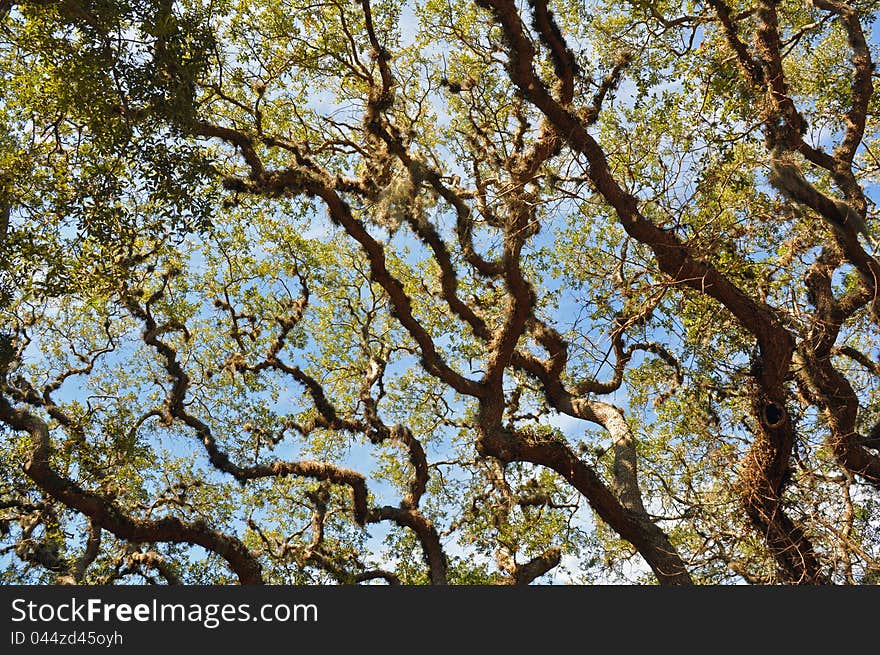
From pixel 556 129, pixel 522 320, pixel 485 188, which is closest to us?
pixel 556 129

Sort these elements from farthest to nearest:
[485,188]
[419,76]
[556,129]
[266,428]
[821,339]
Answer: [266,428] → [419,76] → [485,188] → [821,339] → [556,129]

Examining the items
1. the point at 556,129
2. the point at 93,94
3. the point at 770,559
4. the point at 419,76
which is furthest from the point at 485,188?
the point at 770,559

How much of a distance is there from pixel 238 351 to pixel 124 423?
226 cm

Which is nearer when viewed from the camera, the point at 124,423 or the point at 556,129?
the point at 556,129

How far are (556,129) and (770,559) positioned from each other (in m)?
4.65

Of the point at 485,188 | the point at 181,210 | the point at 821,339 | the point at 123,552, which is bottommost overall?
the point at 821,339

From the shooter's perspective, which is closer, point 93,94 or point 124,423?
point 93,94

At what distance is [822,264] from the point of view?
25.0ft

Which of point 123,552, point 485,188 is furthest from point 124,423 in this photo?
point 485,188

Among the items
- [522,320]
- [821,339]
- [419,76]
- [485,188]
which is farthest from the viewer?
[419,76]

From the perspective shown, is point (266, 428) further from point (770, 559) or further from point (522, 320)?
point (770, 559)

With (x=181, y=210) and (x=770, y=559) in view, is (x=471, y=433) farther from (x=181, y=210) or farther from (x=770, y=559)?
(x=181, y=210)

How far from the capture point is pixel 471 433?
492 inches

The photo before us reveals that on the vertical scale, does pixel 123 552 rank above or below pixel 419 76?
below
